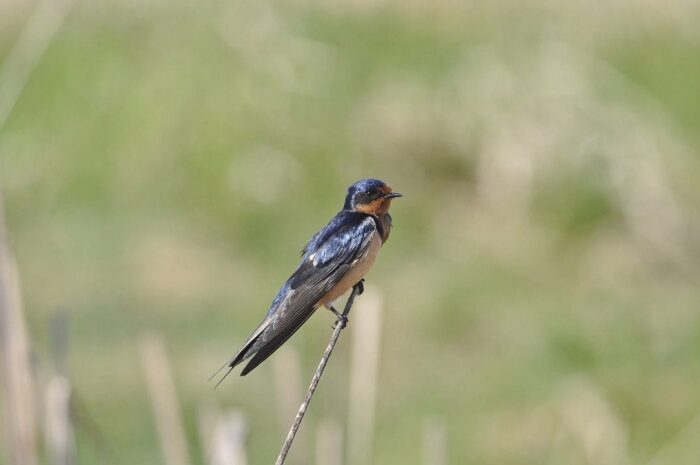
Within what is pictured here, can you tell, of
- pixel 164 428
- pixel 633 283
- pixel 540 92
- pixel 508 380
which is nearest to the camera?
pixel 164 428

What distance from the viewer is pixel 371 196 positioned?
2008mm

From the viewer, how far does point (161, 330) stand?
5648 mm

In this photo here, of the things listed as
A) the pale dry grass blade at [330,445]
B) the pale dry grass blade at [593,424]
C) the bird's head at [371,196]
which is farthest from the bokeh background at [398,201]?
the bird's head at [371,196]

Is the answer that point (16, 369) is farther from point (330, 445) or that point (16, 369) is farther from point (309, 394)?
point (309, 394)

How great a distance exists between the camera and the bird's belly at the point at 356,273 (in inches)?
75.3

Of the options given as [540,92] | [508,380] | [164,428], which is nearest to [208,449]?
[164,428]

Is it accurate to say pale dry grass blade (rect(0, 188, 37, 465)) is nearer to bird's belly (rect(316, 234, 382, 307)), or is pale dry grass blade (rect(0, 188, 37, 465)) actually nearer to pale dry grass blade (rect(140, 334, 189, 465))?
pale dry grass blade (rect(140, 334, 189, 465))

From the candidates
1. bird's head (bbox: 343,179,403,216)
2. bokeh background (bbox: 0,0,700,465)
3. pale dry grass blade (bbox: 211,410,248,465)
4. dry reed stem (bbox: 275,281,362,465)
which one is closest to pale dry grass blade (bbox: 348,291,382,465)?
pale dry grass blade (bbox: 211,410,248,465)

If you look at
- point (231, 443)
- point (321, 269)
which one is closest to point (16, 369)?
point (231, 443)

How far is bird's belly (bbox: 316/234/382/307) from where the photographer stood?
1.91 m

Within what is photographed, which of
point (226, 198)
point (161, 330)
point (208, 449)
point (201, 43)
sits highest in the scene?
point (201, 43)

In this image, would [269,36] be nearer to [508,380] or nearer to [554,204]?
[554,204]

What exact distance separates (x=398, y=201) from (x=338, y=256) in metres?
4.01

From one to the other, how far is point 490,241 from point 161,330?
1445mm
